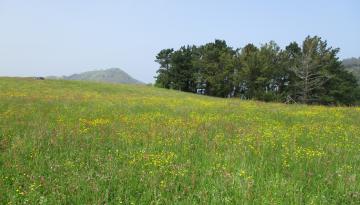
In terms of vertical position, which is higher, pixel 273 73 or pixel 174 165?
pixel 273 73

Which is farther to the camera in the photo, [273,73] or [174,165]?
[273,73]

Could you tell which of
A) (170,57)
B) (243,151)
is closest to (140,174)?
(243,151)

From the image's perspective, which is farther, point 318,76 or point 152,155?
point 318,76

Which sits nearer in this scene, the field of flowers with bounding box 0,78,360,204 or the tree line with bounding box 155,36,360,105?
the field of flowers with bounding box 0,78,360,204

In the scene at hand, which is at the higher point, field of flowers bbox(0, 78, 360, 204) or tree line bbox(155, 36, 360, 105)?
tree line bbox(155, 36, 360, 105)

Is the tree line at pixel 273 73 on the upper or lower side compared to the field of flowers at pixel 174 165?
upper

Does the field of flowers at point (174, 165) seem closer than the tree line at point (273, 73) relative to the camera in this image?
Yes

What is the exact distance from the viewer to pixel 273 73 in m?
68.5

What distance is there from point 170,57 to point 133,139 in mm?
80860

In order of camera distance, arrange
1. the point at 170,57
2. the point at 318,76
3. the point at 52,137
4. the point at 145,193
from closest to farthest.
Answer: the point at 145,193
the point at 52,137
the point at 318,76
the point at 170,57

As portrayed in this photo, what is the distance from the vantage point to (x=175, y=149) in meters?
9.18

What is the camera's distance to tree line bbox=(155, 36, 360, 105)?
6419 centimetres

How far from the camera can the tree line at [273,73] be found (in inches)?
2527

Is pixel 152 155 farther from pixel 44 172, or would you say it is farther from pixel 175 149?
pixel 44 172
